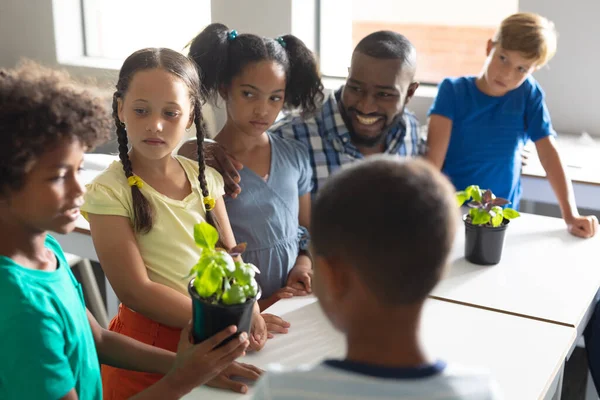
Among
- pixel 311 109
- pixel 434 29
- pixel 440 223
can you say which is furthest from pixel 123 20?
pixel 440 223

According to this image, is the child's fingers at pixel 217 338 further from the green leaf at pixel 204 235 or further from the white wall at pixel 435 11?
the white wall at pixel 435 11

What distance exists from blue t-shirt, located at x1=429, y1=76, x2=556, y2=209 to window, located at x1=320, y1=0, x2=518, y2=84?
1.36m

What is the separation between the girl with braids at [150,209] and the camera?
55.6 inches

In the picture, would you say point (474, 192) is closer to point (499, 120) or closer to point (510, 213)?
point (510, 213)

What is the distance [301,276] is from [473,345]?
0.53 metres

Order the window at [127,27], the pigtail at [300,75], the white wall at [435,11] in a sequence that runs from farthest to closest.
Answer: the window at [127,27], the white wall at [435,11], the pigtail at [300,75]

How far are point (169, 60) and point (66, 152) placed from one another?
23.4 inches

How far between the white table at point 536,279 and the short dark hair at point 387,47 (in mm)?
561

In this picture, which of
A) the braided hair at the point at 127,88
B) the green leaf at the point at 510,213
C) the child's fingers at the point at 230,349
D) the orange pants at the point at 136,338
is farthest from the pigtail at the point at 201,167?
the green leaf at the point at 510,213

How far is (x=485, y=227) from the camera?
5.84 ft

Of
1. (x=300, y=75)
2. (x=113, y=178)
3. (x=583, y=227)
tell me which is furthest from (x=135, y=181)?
(x=583, y=227)

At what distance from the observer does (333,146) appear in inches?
84.5

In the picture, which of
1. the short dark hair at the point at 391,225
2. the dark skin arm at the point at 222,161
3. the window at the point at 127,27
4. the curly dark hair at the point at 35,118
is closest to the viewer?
the short dark hair at the point at 391,225

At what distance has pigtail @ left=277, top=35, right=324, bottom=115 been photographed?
1.98 meters
